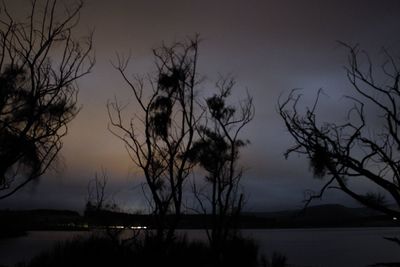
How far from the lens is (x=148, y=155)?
49.5 ft

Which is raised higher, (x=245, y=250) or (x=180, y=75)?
(x=180, y=75)

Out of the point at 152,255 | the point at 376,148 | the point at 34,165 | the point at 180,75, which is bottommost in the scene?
the point at 152,255

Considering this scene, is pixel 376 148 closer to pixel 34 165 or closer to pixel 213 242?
pixel 34 165

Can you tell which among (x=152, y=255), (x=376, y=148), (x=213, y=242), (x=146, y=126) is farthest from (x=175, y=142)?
(x=376, y=148)

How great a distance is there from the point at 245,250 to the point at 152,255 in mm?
Answer: 9034

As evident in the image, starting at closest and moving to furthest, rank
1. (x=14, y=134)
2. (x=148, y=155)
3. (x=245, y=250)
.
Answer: (x=14, y=134) < (x=148, y=155) < (x=245, y=250)

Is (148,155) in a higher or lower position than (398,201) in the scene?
higher

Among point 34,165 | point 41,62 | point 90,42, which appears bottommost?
point 34,165

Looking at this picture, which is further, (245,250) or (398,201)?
(245,250)

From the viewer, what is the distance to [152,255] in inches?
595

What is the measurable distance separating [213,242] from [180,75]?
22.8ft

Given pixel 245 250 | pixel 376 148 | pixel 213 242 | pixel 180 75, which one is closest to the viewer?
pixel 376 148

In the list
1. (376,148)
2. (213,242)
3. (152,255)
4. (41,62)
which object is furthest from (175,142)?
(41,62)

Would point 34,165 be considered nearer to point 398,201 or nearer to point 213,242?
point 398,201
